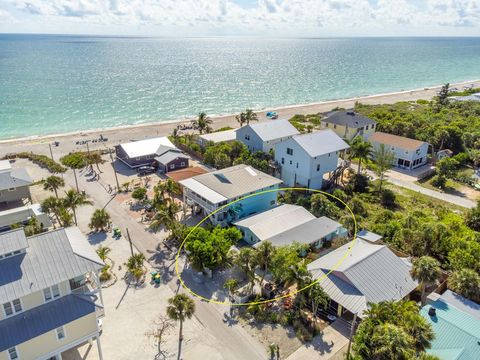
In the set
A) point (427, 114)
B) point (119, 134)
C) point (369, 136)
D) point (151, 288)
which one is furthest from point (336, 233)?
point (427, 114)

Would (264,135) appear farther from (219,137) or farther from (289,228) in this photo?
(289,228)

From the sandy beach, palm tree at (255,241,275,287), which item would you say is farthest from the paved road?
the sandy beach

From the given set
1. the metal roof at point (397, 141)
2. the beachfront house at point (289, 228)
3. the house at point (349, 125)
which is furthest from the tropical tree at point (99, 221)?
the metal roof at point (397, 141)

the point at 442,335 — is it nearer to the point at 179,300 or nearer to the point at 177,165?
the point at 179,300

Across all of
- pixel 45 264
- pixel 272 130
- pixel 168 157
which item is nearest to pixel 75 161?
pixel 168 157

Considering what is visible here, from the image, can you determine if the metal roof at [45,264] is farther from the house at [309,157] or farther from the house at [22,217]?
the house at [309,157]
